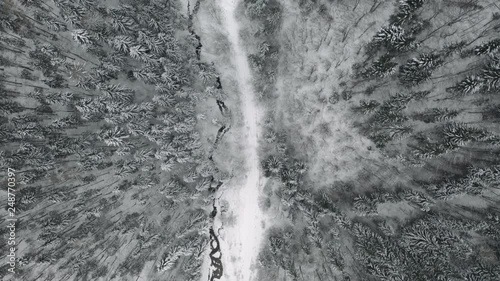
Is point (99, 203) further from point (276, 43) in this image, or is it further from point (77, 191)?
point (276, 43)

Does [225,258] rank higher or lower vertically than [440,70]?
lower

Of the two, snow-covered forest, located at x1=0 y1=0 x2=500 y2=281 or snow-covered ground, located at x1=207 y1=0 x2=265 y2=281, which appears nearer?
snow-covered forest, located at x1=0 y1=0 x2=500 y2=281

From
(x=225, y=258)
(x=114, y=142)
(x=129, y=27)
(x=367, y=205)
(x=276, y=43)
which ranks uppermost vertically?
(x=129, y=27)

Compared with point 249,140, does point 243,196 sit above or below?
below

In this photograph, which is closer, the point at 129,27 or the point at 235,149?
the point at 129,27

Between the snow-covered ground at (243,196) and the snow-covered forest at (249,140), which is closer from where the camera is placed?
the snow-covered forest at (249,140)

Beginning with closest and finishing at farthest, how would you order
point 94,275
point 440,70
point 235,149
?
point 440,70
point 94,275
point 235,149

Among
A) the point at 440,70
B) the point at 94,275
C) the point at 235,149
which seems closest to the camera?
the point at 440,70

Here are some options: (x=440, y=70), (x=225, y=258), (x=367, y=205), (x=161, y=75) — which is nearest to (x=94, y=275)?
(x=225, y=258)
